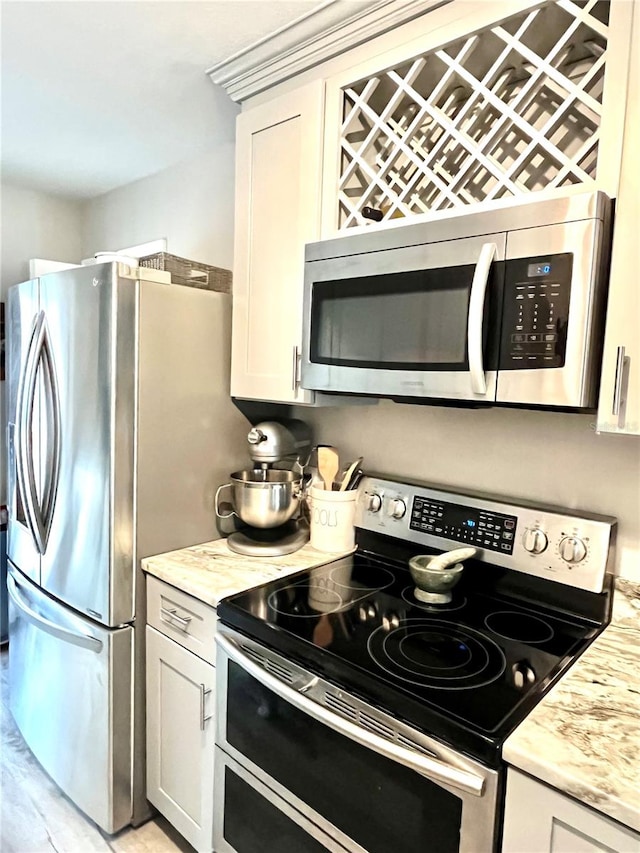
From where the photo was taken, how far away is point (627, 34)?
1.07 m

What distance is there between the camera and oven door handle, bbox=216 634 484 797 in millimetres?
974

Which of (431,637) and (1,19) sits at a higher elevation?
(1,19)

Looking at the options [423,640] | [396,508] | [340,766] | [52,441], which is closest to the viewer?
[340,766]

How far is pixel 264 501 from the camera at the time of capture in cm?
181

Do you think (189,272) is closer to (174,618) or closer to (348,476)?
(348,476)

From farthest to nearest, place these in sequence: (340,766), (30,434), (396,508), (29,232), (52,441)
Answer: (29,232) → (30,434) → (52,441) → (396,508) → (340,766)

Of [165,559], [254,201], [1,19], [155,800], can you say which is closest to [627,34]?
[254,201]

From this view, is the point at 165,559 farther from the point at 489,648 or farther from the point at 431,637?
the point at 489,648

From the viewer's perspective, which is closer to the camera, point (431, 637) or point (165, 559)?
point (431, 637)

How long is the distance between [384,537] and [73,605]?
1012 millimetres

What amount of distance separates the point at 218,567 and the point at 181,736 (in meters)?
0.49

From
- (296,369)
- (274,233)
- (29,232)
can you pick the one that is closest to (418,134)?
(274,233)

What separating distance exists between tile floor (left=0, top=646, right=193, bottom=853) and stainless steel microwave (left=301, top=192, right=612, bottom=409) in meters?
1.51

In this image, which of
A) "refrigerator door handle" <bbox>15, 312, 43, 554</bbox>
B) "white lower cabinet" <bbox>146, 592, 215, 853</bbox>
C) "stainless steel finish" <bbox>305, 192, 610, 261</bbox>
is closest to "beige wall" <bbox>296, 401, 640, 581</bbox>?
"stainless steel finish" <bbox>305, 192, 610, 261</bbox>
